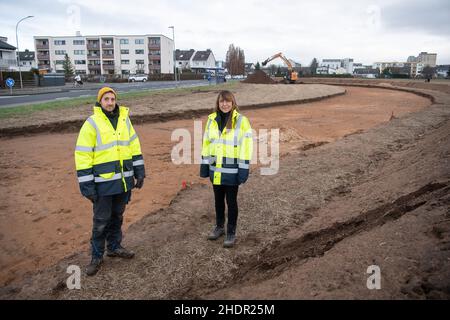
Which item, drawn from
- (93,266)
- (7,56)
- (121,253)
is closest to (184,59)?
(7,56)

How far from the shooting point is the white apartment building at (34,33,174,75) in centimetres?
8481

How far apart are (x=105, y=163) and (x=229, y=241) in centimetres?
187

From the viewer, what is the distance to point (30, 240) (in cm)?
526

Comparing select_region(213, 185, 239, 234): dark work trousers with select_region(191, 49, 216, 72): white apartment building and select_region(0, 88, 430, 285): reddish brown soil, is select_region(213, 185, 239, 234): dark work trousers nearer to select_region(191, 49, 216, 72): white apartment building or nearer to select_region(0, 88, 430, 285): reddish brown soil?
select_region(0, 88, 430, 285): reddish brown soil

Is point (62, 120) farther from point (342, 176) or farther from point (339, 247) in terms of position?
point (339, 247)

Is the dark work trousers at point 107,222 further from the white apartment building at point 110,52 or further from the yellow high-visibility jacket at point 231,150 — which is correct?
the white apartment building at point 110,52

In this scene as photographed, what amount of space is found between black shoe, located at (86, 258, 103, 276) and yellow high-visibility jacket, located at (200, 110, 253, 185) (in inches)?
65.6

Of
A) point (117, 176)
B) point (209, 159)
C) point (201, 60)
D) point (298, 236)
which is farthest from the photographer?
point (201, 60)

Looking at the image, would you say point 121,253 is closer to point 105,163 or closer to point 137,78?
point 105,163

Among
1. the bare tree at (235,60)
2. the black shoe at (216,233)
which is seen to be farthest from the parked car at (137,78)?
the black shoe at (216,233)

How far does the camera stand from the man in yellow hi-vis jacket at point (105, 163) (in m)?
3.75

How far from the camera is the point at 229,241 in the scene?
15.0 feet

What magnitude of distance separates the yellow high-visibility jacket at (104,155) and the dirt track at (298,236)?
3.35 feet

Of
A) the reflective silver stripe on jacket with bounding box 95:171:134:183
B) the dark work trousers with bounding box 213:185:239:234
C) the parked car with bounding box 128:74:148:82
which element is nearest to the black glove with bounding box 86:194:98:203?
the reflective silver stripe on jacket with bounding box 95:171:134:183
